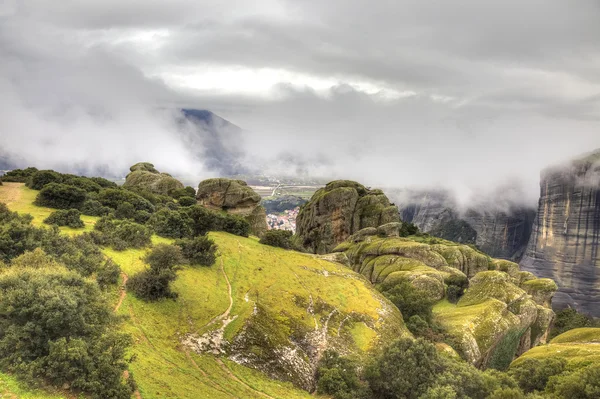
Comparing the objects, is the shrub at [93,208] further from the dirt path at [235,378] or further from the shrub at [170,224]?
the dirt path at [235,378]

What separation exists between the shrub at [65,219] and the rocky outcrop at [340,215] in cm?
6219

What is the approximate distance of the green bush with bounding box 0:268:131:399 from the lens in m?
17.7

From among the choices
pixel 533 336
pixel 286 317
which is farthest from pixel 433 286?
pixel 286 317

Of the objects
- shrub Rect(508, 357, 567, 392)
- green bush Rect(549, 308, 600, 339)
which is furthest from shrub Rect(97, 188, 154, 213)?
green bush Rect(549, 308, 600, 339)

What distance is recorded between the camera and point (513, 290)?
53.5 metres

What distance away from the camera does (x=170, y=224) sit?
51688mm

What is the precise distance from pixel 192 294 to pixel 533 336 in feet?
163

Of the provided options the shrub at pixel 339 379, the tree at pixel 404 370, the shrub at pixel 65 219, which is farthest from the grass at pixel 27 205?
the tree at pixel 404 370

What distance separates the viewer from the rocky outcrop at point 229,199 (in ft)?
281

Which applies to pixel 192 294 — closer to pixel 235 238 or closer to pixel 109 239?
pixel 109 239

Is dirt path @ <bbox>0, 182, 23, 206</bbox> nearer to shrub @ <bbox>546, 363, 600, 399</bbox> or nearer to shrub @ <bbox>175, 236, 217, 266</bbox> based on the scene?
shrub @ <bbox>175, 236, 217, 266</bbox>

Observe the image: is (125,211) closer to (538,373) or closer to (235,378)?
(235,378)

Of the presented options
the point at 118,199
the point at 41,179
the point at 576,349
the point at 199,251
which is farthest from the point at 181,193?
the point at 576,349

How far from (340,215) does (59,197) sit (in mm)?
66345
